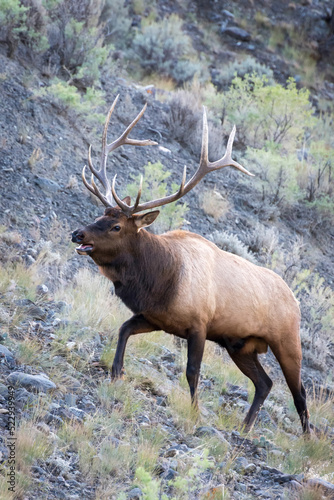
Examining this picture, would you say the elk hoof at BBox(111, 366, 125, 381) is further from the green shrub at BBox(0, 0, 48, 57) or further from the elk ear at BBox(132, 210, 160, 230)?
the green shrub at BBox(0, 0, 48, 57)

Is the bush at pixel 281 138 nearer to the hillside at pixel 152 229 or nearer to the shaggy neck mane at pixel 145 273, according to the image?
the hillside at pixel 152 229

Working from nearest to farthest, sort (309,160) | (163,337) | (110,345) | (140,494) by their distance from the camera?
1. (140,494)
2. (110,345)
3. (163,337)
4. (309,160)

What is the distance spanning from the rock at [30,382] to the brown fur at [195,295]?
35.2 inches

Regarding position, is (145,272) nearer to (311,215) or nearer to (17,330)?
(17,330)

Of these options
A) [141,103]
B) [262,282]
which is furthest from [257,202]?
[262,282]

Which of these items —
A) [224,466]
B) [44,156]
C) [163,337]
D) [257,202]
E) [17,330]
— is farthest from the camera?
[257,202]

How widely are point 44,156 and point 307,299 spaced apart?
5.04 m

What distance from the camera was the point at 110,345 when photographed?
6.87 m

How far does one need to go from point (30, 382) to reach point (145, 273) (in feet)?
5.44

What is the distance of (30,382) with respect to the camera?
17.1 ft

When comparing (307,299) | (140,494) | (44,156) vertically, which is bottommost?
(307,299)

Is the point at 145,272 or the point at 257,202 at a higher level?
the point at 145,272

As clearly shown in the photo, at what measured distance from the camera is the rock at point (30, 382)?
515cm

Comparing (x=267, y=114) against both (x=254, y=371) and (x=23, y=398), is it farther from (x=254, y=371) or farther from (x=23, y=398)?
(x=23, y=398)
